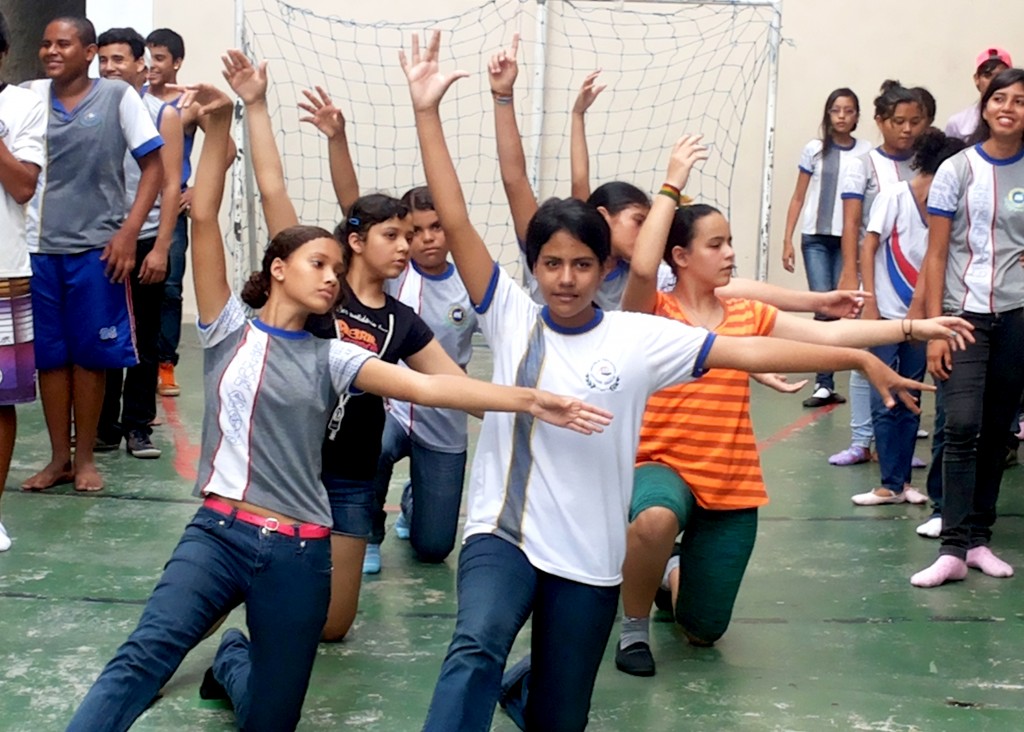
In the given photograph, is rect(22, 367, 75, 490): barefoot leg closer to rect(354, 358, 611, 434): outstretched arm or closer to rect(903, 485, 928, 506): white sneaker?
rect(354, 358, 611, 434): outstretched arm

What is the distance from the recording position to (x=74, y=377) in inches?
237

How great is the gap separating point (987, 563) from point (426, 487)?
2.03 metres

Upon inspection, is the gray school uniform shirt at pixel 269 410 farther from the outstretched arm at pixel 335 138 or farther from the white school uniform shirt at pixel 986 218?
the white school uniform shirt at pixel 986 218

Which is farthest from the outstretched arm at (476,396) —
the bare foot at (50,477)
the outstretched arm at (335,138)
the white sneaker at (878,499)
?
the white sneaker at (878,499)

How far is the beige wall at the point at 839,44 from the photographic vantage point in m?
10.6

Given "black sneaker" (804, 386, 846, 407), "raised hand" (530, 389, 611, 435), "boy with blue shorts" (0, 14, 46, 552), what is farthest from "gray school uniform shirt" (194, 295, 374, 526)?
"black sneaker" (804, 386, 846, 407)

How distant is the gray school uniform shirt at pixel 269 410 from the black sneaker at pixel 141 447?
3311 mm

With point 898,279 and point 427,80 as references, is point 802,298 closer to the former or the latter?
point 427,80

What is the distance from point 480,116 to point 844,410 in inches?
156

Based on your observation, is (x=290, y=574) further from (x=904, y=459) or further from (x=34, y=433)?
(x=34, y=433)

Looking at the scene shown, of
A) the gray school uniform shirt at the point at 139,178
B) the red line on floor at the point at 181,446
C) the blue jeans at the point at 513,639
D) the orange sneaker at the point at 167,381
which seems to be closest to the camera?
the blue jeans at the point at 513,639

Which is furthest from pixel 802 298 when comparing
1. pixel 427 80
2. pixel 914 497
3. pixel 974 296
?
pixel 914 497

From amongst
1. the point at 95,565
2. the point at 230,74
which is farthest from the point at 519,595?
the point at 95,565

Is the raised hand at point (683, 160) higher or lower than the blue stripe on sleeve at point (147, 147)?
lower
